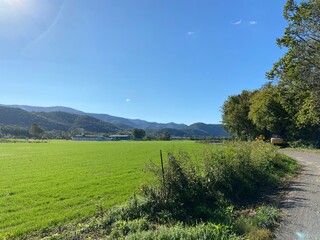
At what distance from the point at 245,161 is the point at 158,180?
609 cm

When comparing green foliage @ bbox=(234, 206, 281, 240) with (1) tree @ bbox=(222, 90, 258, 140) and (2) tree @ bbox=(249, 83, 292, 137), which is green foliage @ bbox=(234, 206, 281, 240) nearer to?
(2) tree @ bbox=(249, 83, 292, 137)

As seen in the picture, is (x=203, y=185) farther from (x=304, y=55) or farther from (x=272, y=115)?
(x=272, y=115)

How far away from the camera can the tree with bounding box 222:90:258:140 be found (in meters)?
61.7

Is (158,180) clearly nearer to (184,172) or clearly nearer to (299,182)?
(184,172)

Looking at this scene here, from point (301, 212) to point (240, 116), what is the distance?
5568 centimetres

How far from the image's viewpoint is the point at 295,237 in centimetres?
632

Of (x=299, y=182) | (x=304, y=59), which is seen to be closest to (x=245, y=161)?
(x=299, y=182)

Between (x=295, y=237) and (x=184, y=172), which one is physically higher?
(x=184, y=172)

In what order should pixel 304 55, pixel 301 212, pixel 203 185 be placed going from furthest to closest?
pixel 304 55 → pixel 203 185 → pixel 301 212

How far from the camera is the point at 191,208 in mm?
8562

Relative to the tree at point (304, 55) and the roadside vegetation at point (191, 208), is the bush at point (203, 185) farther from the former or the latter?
the tree at point (304, 55)

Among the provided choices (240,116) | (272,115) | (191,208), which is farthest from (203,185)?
(240,116)

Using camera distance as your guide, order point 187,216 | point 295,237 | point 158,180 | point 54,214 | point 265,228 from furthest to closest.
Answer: point 54,214
point 158,180
point 187,216
point 265,228
point 295,237

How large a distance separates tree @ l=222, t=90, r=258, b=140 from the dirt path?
160ft
